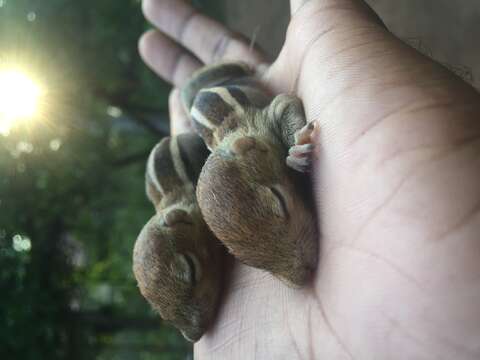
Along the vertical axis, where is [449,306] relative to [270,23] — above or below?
above

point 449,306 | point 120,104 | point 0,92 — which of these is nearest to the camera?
point 449,306

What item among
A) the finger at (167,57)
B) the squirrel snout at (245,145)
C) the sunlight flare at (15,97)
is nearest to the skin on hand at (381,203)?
the squirrel snout at (245,145)

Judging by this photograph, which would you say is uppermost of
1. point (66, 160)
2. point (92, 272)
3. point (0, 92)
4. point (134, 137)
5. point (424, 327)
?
point (424, 327)

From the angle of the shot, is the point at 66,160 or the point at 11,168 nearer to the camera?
the point at 11,168

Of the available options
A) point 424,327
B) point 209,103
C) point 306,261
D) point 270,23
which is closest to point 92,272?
point 270,23

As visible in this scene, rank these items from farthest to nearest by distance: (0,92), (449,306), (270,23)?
(270,23) < (0,92) < (449,306)

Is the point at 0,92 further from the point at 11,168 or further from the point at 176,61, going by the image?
the point at 176,61

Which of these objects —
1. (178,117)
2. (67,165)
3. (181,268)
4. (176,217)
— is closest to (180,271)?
(181,268)

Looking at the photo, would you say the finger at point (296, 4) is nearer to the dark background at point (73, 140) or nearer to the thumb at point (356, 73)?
the thumb at point (356, 73)
